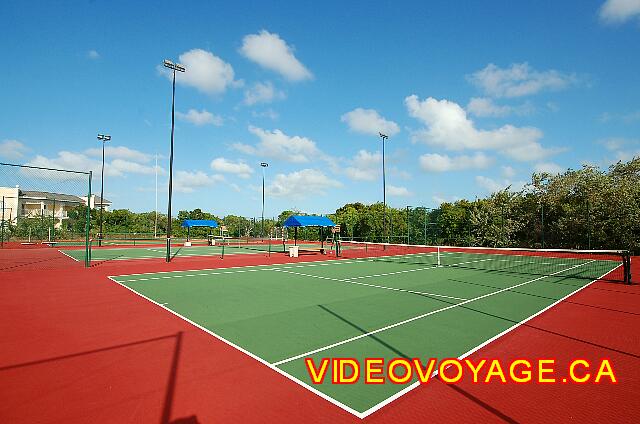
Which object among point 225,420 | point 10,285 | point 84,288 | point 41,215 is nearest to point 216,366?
point 225,420

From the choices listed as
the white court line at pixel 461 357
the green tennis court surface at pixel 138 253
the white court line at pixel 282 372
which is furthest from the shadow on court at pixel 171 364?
the green tennis court surface at pixel 138 253

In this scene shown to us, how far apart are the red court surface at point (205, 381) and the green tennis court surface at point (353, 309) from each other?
39cm

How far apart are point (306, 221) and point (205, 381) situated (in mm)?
22059

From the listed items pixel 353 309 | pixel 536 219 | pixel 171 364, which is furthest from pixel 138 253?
pixel 536 219

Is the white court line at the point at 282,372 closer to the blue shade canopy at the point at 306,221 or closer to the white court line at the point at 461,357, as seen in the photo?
the white court line at the point at 461,357

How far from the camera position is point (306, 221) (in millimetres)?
27062

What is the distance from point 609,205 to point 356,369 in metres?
32.2

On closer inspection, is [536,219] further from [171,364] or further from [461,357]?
[171,364]

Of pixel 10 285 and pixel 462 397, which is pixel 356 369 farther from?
pixel 10 285

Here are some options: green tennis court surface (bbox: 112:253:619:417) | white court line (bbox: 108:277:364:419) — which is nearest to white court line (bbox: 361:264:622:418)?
green tennis court surface (bbox: 112:253:619:417)

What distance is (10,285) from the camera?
499 inches

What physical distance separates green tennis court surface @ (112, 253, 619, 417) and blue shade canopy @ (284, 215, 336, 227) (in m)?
9.61

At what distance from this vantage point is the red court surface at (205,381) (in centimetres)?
424

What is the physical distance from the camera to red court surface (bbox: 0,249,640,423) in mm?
4242
